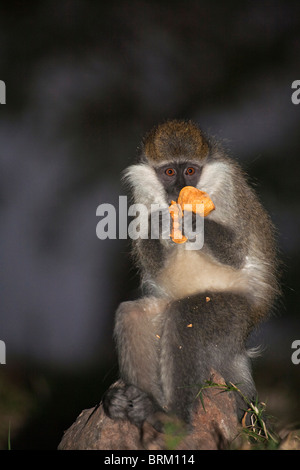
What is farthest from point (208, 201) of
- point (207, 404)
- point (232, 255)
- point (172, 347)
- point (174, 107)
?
point (174, 107)

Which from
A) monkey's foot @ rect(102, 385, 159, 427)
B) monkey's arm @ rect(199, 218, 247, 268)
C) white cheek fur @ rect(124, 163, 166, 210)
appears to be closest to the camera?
monkey's foot @ rect(102, 385, 159, 427)

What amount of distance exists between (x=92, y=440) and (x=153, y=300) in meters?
1.30

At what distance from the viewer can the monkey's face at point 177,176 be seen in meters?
4.82

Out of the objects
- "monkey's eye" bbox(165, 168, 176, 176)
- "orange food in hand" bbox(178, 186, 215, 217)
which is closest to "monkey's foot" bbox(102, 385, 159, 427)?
"orange food in hand" bbox(178, 186, 215, 217)

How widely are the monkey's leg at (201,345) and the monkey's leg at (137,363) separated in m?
0.18

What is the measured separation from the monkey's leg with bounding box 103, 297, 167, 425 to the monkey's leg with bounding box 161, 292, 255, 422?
0.18 metres

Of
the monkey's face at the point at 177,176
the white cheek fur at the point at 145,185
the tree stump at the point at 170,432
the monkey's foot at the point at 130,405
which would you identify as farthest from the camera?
the white cheek fur at the point at 145,185

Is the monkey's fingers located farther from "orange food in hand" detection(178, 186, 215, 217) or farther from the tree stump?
the tree stump

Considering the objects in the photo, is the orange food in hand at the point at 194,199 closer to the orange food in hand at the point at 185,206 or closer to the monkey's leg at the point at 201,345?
the orange food in hand at the point at 185,206

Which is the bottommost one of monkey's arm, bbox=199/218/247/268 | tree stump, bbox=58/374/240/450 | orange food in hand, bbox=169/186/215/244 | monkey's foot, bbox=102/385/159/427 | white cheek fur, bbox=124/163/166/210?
tree stump, bbox=58/374/240/450

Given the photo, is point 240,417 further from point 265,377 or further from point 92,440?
point 265,377

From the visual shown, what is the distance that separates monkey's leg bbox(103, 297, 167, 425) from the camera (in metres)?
4.18

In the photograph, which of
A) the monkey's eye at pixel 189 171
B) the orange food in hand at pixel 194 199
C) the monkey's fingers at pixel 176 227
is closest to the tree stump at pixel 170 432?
the monkey's fingers at pixel 176 227

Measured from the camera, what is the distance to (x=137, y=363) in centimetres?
438
